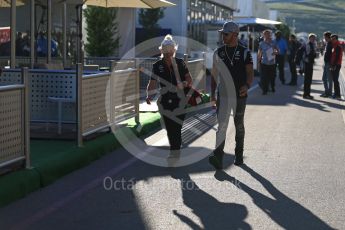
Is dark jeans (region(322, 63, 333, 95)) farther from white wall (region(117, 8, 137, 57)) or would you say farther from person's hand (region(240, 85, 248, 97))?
person's hand (region(240, 85, 248, 97))

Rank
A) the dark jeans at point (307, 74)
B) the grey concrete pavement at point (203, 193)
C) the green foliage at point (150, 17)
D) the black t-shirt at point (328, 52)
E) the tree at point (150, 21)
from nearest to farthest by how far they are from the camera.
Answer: the grey concrete pavement at point (203, 193), the black t-shirt at point (328, 52), the dark jeans at point (307, 74), the tree at point (150, 21), the green foliage at point (150, 17)

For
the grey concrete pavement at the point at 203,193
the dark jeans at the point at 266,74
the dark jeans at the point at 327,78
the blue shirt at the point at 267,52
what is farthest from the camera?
the dark jeans at the point at 266,74

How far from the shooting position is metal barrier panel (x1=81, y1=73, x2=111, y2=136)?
9376 mm

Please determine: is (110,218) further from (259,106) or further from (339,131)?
(259,106)

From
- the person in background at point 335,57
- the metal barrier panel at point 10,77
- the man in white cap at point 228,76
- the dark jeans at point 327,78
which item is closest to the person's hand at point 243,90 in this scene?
the man in white cap at point 228,76

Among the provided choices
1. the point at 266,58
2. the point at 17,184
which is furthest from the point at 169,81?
the point at 266,58

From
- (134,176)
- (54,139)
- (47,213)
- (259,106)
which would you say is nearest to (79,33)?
(259,106)

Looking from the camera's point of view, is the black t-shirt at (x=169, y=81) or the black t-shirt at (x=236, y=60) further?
the black t-shirt at (x=169, y=81)

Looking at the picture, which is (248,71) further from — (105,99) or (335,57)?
(335,57)

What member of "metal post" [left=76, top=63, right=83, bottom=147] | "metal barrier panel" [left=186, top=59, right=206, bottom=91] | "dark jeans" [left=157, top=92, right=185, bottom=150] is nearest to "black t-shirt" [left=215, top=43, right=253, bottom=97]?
"dark jeans" [left=157, top=92, right=185, bottom=150]

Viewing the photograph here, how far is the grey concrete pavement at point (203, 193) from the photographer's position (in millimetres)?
6117

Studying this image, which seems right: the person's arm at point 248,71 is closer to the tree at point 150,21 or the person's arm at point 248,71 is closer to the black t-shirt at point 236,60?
the black t-shirt at point 236,60

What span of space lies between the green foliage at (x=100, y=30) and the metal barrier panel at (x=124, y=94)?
13.9 m

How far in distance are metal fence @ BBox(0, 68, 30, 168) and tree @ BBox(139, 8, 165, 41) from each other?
977 inches
